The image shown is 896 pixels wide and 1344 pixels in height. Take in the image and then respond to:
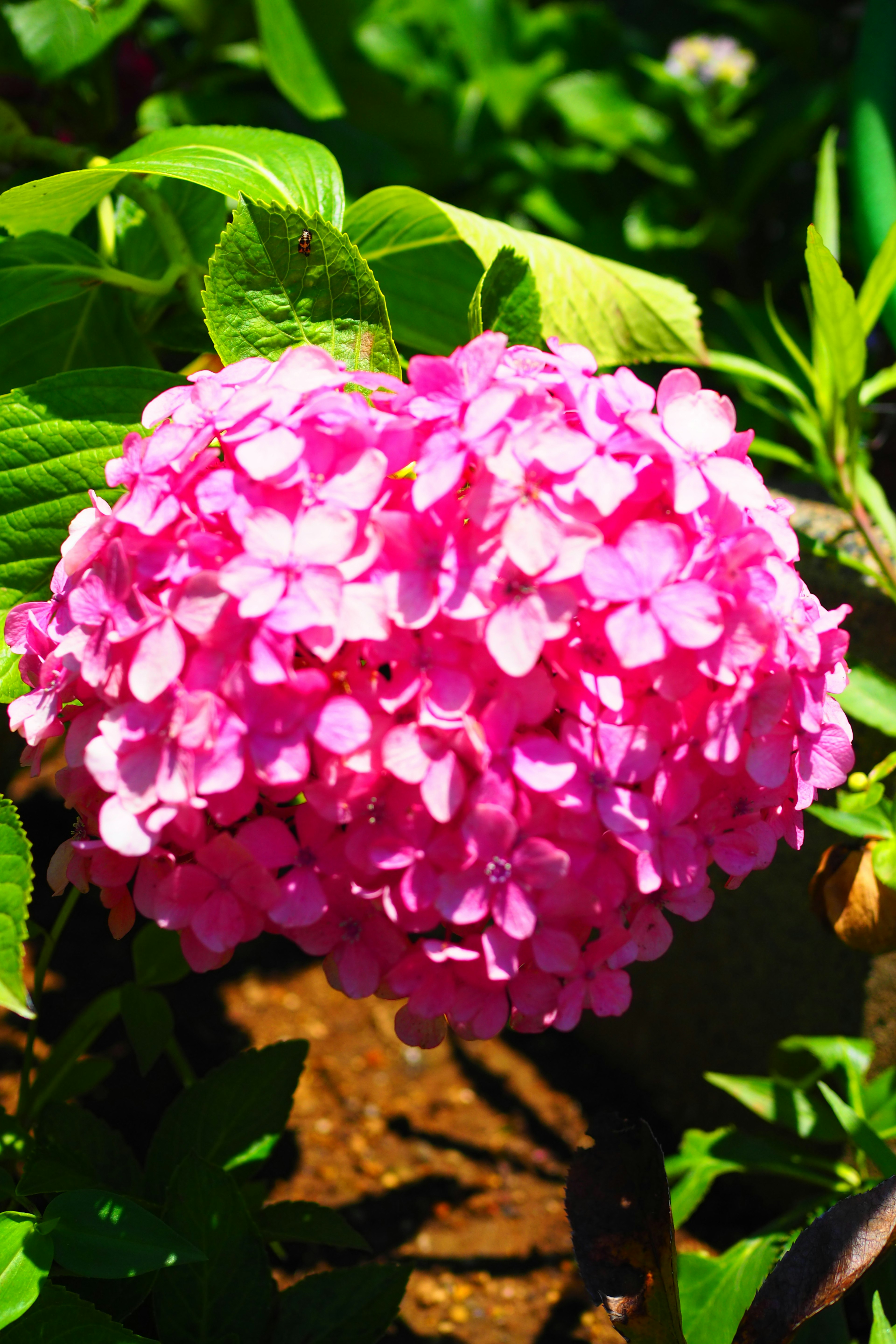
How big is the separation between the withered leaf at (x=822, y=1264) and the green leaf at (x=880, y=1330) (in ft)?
0.09

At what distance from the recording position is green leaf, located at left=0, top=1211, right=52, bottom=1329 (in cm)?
58

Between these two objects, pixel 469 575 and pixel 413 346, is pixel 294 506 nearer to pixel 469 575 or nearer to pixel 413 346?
pixel 469 575

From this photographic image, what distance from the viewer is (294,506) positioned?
52cm

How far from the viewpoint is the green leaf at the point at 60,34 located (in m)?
1.11

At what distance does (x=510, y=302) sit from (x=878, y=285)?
1.38 ft

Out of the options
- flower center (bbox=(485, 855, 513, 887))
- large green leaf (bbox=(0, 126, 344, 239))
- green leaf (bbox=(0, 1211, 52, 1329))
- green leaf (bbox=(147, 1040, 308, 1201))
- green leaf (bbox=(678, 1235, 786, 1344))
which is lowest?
green leaf (bbox=(678, 1235, 786, 1344))

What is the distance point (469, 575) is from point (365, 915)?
7.7 inches

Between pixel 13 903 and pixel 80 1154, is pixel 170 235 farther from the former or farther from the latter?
pixel 80 1154

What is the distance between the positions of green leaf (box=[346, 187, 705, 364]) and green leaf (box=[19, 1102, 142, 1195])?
69 cm

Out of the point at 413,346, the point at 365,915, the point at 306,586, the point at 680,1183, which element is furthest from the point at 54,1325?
the point at 413,346

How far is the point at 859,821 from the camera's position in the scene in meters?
0.83

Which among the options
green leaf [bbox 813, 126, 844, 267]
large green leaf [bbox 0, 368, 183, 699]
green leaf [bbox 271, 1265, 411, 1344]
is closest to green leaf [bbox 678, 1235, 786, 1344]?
green leaf [bbox 271, 1265, 411, 1344]

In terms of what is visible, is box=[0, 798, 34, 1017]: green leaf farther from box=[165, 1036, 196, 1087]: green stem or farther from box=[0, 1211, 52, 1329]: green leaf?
box=[165, 1036, 196, 1087]: green stem

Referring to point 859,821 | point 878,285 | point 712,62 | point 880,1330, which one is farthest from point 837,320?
point 712,62
